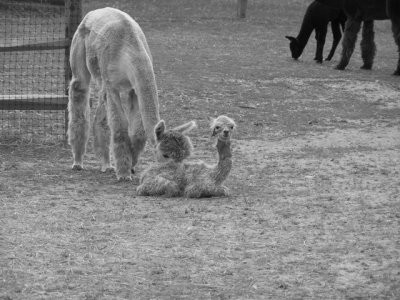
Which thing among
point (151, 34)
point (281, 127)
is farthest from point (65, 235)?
point (151, 34)

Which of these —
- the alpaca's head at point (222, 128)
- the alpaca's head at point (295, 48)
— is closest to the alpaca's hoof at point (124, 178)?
the alpaca's head at point (222, 128)

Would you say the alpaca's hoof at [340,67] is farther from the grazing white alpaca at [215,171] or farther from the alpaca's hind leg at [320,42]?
the grazing white alpaca at [215,171]

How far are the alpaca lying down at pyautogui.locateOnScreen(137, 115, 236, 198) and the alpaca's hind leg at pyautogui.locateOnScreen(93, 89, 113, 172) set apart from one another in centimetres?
111

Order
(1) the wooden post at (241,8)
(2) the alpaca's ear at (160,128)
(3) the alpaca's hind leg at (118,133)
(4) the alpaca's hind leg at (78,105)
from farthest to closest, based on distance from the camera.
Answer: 1. (1) the wooden post at (241,8)
2. (4) the alpaca's hind leg at (78,105)
3. (3) the alpaca's hind leg at (118,133)
4. (2) the alpaca's ear at (160,128)

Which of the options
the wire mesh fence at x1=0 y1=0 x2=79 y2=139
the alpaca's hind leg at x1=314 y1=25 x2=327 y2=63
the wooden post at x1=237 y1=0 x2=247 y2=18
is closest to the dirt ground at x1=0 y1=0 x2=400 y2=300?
the wire mesh fence at x1=0 y1=0 x2=79 y2=139

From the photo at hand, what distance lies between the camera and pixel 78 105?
28.5 ft

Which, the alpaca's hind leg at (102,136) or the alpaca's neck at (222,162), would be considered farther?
the alpaca's hind leg at (102,136)

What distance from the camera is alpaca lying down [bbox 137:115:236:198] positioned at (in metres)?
7.36

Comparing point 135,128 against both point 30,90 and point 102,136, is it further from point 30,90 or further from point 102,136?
point 30,90

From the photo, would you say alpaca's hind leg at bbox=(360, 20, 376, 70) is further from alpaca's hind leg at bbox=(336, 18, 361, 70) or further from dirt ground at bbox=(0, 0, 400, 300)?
dirt ground at bbox=(0, 0, 400, 300)

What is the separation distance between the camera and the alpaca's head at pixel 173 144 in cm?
734

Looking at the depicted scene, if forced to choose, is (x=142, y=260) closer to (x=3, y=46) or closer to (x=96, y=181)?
(x=96, y=181)

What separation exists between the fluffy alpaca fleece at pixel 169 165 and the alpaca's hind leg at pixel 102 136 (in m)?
1.11

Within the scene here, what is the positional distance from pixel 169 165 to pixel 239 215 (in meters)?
0.82
